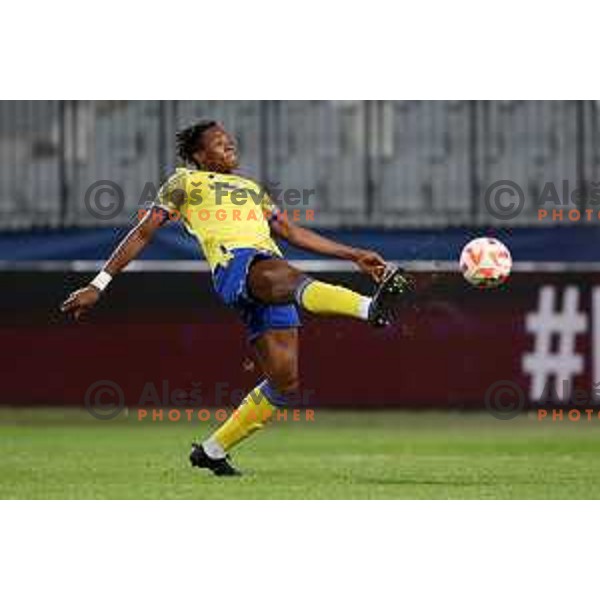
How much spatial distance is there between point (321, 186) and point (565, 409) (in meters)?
4.37

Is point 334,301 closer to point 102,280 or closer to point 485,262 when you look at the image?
point 485,262

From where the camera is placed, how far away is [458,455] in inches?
583

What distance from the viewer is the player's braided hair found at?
12.5 meters

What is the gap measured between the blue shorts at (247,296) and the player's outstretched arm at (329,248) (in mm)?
218

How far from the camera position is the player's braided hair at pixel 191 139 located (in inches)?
491

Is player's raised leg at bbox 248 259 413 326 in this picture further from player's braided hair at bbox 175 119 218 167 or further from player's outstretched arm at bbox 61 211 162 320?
player's braided hair at bbox 175 119 218 167

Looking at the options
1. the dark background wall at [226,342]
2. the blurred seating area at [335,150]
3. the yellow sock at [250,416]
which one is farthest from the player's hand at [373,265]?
the blurred seating area at [335,150]

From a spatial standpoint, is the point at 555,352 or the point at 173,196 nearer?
the point at 173,196

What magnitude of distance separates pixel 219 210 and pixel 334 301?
1.07 meters

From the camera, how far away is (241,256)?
39.8 ft

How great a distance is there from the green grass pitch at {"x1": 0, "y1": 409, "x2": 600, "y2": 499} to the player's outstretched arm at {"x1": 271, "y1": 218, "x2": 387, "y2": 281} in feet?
4.11

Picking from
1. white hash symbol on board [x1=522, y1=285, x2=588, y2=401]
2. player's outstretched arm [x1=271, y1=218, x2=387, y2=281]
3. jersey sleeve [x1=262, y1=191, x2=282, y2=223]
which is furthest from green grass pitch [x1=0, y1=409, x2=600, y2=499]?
jersey sleeve [x1=262, y1=191, x2=282, y2=223]


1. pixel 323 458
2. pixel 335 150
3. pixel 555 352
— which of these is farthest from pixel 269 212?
pixel 335 150

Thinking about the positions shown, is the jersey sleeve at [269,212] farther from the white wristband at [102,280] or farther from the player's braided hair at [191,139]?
the white wristband at [102,280]
